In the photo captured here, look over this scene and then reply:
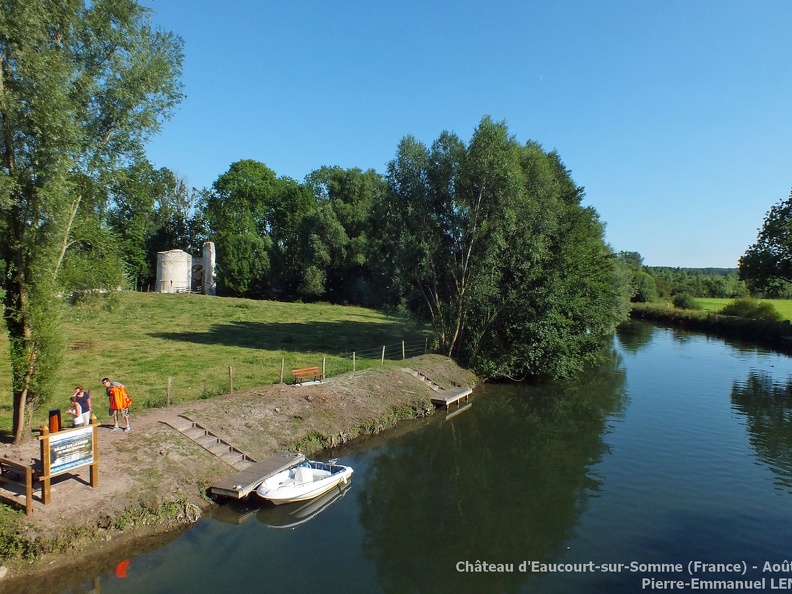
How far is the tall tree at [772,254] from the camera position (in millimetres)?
57438

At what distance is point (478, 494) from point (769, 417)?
19.7 metres

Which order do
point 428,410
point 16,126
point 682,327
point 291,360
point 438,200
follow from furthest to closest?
point 682,327 → point 438,200 → point 291,360 → point 428,410 → point 16,126

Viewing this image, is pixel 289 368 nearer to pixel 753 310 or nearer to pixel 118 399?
pixel 118 399

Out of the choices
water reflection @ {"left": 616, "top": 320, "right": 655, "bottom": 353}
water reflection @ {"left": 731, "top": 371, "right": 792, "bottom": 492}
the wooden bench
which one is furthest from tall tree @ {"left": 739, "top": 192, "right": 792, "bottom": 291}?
the wooden bench

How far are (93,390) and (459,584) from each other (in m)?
18.7

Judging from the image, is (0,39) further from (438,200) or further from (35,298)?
(438,200)

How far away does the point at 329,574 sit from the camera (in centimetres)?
1281

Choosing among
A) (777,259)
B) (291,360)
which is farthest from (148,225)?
(777,259)

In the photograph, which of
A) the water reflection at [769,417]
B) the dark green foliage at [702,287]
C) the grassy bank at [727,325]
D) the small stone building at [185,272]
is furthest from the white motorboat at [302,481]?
the dark green foliage at [702,287]

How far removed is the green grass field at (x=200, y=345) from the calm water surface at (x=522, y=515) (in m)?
7.64

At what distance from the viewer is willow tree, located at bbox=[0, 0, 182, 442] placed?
14734 mm

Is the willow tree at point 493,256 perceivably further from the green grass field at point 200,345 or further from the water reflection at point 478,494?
the water reflection at point 478,494

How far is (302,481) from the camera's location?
658 inches

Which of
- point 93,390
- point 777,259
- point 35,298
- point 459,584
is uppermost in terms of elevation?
point 777,259
